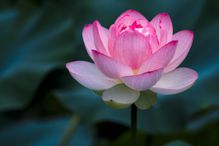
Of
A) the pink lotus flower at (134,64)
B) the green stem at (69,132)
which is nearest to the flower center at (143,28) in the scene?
the pink lotus flower at (134,64)

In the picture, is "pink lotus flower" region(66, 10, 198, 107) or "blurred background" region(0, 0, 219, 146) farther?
"blurred background" region(0, 0, 219, 146)

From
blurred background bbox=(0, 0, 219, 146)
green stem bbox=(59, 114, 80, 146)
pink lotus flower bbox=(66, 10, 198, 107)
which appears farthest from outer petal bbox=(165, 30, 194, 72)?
green stem bbox=(59, 114, 80, 146)

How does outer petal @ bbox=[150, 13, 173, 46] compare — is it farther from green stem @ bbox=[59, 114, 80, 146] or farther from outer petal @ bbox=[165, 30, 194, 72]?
green stem @ bbox=[59, 114, 80, 146]

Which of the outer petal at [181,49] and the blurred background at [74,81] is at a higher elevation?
the outer petal at [181,49]

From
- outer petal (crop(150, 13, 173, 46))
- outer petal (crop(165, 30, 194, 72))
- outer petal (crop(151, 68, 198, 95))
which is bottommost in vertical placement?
outer petal (crop(151, 68, 198, 95))

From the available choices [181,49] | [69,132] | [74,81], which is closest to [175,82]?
[181,49]

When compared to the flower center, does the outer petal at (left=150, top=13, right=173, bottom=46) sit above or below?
below

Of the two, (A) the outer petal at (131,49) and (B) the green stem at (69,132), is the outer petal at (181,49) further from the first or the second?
(B) the green stem at (69,132)
